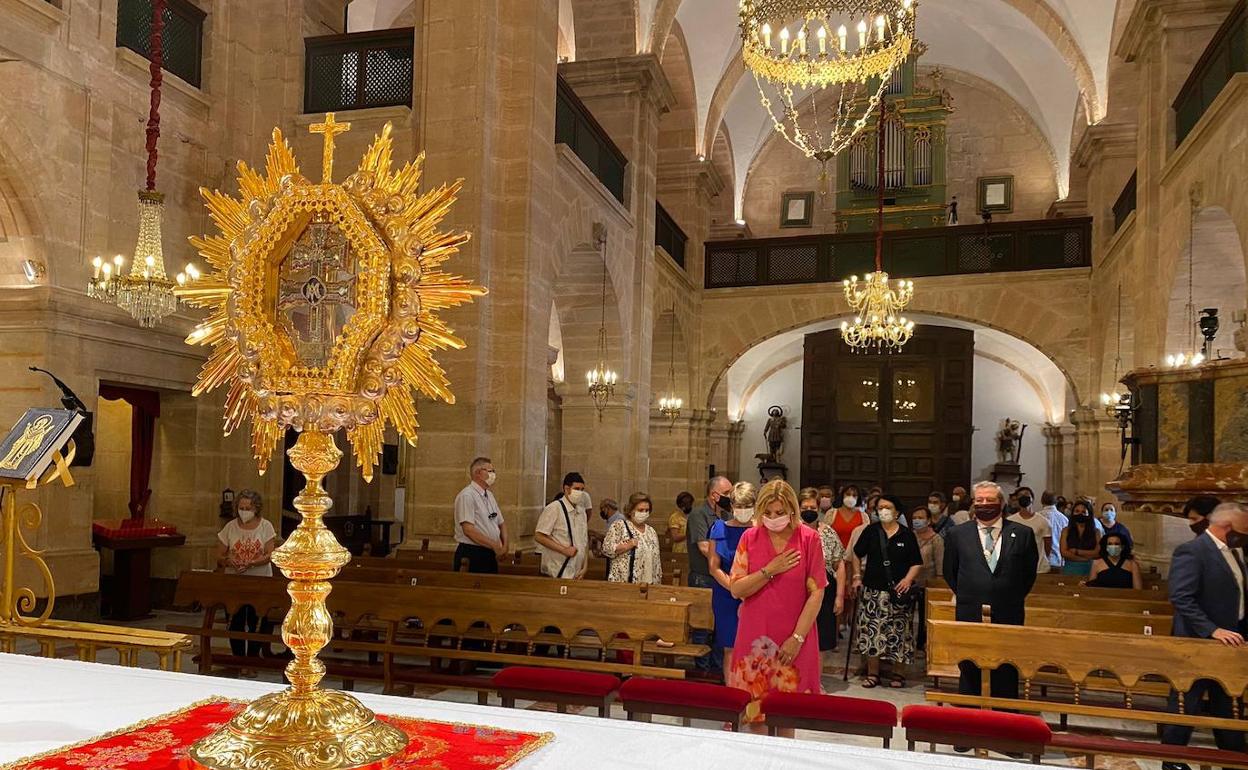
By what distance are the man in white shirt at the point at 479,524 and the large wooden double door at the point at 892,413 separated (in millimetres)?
15226

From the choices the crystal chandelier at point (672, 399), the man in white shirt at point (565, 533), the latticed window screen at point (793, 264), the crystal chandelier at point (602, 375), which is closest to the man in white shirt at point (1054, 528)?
the crystal chandelier at point (602, 375)

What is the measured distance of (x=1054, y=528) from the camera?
12344mm

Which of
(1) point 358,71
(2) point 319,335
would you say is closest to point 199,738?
(2) point 319,335

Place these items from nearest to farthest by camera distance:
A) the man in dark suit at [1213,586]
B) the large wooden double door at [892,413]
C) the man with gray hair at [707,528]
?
the man in dark suit at [1213,586] → the man with gray hair at [707,528] → the large wooden double door at [892,413]

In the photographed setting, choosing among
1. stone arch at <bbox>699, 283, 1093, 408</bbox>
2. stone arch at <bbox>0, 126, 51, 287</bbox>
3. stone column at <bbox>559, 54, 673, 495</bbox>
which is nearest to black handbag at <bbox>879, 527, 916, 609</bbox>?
stone column at <bbox>559, 54, 673, 495</bbox>

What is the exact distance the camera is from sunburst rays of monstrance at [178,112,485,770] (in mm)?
2398

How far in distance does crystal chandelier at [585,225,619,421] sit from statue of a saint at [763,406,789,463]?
31.2ft

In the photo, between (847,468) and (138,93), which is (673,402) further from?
(138,93)

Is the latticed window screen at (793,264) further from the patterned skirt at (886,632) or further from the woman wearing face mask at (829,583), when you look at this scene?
the patterned skirt at (886,632)

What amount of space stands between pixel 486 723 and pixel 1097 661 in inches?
140

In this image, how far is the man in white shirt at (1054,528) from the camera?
11336 mm

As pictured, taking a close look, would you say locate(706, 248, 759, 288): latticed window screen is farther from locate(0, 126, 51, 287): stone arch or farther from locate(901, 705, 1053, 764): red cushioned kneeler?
locate(901, 705, 1053, 764): red cushioned kneeler

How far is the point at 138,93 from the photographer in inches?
364

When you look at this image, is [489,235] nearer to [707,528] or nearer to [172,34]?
[172,34]
